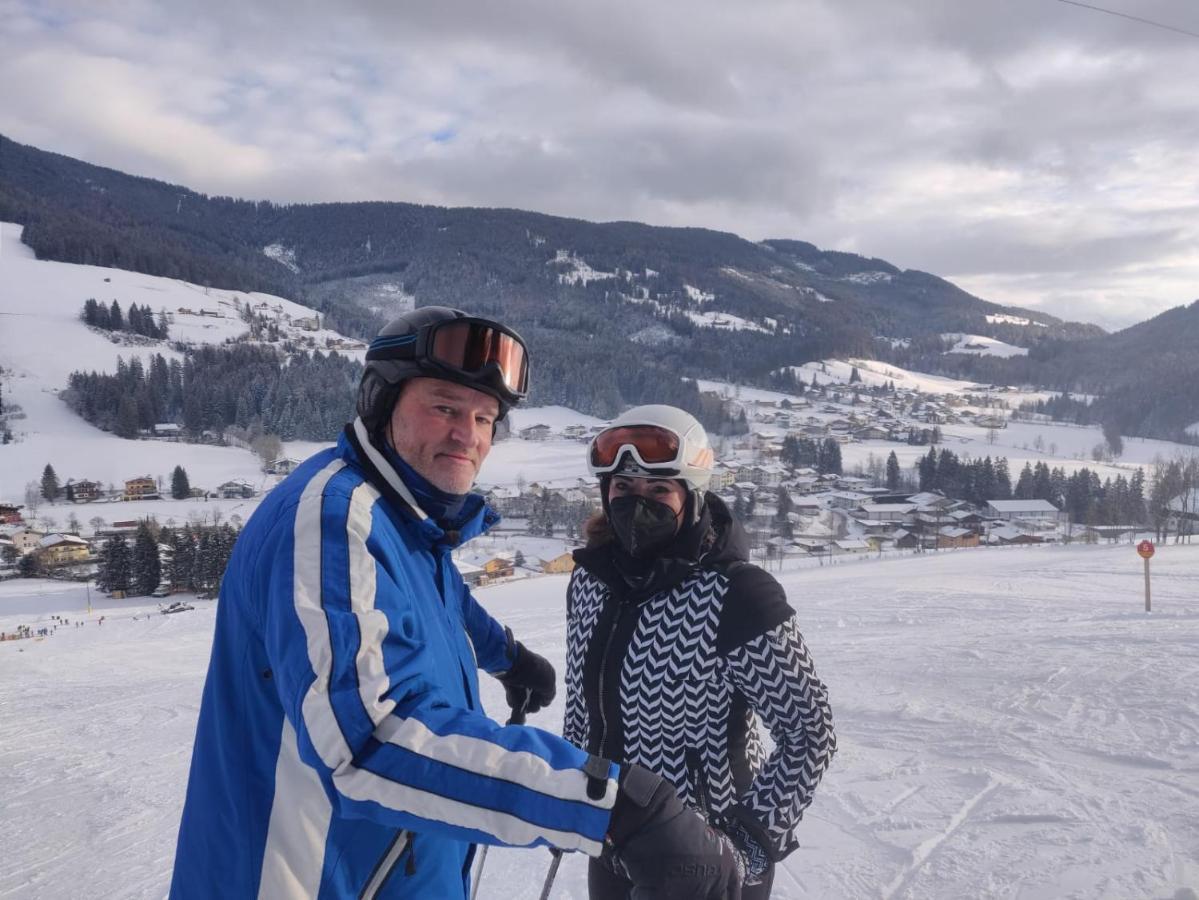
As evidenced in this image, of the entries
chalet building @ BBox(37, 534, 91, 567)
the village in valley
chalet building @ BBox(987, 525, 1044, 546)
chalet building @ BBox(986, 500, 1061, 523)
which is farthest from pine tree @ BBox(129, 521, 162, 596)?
chalet building @ BBox(986, 500, 1061, 523)

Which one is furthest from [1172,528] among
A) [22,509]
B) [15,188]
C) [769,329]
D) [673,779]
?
[15,188]

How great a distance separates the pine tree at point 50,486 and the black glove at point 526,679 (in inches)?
2429

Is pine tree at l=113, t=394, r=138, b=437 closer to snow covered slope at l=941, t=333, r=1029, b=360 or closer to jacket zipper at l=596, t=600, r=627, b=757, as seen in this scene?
jacket zipper at l=596, t=600, r=627, b=757

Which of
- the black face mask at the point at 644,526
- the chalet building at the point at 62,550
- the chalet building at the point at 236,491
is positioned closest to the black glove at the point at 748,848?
the black face mask at the point at 644,526

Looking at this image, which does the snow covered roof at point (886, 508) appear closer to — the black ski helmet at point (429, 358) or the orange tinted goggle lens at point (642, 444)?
the orange tinted goggle lens at point (642, 444)

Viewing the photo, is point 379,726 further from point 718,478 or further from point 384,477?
point 718,478

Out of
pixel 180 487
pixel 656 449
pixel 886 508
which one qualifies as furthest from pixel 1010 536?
pixel 180 487

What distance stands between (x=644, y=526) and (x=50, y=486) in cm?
6280

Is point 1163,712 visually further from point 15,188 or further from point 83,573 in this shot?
Result: point 15,188

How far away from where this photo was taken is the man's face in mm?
1478

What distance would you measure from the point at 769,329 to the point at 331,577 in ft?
493

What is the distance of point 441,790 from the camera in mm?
994

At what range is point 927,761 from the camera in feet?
13.6

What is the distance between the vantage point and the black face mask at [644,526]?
6.61 feet
